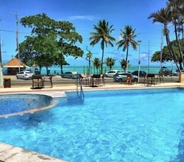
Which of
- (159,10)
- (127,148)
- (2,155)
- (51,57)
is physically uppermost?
(159,10)

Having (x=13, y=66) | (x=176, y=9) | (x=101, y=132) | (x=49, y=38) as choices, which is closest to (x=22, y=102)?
(x=101, y=132)

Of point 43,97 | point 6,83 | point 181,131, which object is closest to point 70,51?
point 6,83

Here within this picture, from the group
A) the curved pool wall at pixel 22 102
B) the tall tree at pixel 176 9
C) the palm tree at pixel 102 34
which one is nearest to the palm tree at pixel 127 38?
Result: the palm tree at pixel 102 34

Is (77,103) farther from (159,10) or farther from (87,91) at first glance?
(159,10)

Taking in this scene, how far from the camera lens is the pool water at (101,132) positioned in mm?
6172

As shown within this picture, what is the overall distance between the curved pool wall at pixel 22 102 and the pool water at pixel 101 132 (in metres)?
1.16

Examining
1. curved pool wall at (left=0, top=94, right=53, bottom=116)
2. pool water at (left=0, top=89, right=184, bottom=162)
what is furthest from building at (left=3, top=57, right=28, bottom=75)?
pool water at (left=0, top=89, right=184, bottom=162)

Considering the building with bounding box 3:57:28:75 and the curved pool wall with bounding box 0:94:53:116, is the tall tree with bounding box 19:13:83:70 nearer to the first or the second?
the building with bounding box 3:57:28:75

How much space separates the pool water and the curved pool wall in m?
1.16

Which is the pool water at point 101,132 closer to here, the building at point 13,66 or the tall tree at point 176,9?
the tall tree at point 176,9

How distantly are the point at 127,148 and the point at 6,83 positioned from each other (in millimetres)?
14590

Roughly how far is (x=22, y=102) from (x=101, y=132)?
6.52 metres

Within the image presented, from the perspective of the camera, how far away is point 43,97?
14.3 m

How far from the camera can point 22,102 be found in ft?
42.9
